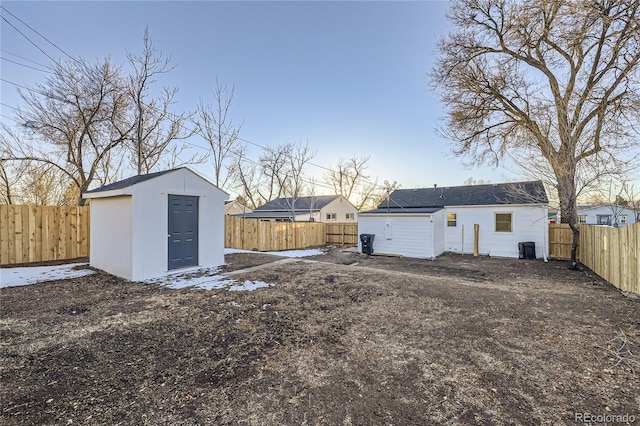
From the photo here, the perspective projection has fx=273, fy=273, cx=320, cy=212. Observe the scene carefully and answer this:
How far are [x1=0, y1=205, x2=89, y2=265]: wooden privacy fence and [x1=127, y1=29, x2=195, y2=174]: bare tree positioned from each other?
16.0ft

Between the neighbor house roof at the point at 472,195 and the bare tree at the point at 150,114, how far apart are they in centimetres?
1221

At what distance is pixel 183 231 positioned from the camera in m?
7.50

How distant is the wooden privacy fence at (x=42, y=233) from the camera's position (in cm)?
785

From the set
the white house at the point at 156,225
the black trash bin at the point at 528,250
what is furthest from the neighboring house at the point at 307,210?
the white house at the point at 156,225

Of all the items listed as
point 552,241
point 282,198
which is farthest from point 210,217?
point 282,198

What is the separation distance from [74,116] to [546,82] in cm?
2023

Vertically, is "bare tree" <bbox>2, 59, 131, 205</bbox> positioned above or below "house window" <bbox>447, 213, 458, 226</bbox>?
above

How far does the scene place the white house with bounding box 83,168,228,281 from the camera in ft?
21.4

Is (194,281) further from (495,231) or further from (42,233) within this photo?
(495,231)

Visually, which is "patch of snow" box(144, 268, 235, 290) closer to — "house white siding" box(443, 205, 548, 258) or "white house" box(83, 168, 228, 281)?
"white house" box(83, 168, 228, 281)

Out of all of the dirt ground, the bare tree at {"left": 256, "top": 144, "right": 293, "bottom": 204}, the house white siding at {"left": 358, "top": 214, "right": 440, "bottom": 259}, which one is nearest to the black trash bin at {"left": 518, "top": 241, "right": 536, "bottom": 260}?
the house white siding at {"left": 358, "top": 214, "right": 440, "bottom": 259}

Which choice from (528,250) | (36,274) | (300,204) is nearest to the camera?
(36,274)

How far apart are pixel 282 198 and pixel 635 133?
24.1 metres

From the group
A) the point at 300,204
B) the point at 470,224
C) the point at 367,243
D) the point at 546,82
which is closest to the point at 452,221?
the point at 470,224
